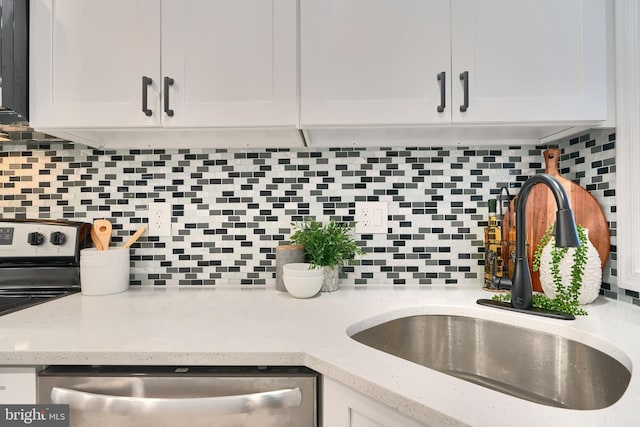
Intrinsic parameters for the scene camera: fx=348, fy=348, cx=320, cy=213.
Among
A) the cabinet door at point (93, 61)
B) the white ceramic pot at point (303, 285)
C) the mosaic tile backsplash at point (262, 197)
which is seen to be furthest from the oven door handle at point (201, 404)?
the cabinet door at point (93, 61)

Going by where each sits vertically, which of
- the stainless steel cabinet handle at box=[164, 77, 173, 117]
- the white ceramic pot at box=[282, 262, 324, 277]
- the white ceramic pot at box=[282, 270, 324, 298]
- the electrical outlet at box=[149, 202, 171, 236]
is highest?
the stainless steel cabinet handle at box=[164, 77, 173, 117]

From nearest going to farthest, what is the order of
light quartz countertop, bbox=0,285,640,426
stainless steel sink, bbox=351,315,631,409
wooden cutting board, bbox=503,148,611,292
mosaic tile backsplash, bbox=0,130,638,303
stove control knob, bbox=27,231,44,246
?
1. light quartz countertop, bbox=0,285,640,426
2. stainless steel sink, bbox=351,315,631,409
3. wooden cutting board, bbox=503,148,611,292
4. stove control knob, bbox=27,231,44,246
5. mosaic tile backsplash, bbox=0,130,638,303

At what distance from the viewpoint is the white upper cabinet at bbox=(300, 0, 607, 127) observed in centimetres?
111

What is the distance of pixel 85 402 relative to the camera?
791mm

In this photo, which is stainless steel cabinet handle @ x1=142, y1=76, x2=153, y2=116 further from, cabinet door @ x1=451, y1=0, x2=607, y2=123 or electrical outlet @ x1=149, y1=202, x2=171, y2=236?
cabinet door @ x1=451, y1=0, x2=607, y2=123

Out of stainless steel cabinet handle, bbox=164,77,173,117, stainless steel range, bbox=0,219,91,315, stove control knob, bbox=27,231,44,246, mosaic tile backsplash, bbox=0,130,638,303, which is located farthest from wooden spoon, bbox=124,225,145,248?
stainless steel cabinet handle, bbox=164,77,173,117

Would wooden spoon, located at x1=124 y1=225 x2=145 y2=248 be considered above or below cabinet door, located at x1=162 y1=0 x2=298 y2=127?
below

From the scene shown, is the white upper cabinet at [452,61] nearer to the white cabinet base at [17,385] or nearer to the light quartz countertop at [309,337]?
the light quartz countertop at [309,337]

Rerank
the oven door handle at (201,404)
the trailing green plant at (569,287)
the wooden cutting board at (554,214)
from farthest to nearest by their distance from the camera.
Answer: the wooden cutting board at (554,214), the trailing green plant at (569,287), the oven door handle at (201,404)

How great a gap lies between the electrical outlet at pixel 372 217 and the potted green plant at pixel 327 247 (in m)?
0.08

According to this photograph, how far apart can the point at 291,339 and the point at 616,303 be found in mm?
1115

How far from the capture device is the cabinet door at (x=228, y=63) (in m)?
1.13

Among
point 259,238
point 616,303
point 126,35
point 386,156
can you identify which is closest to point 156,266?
point 259,238

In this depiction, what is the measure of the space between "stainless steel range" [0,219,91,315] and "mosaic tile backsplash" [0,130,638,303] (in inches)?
5.7
